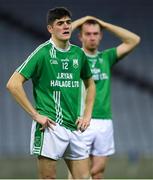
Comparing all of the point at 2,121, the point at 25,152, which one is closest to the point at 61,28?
the point at 25,152

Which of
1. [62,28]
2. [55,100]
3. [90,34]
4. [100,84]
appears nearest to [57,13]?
[62,28]

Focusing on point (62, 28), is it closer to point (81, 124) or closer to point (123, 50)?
point (81, 124)

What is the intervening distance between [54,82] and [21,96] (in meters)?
0.31

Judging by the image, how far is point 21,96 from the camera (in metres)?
5.26

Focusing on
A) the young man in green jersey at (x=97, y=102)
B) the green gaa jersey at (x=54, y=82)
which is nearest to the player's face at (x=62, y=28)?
the green gaa jersey at (x=54, y=82)

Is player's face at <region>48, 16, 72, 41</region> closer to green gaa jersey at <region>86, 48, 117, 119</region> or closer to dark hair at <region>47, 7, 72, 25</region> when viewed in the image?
dark hair at <region>47, 7, 72, 25</region>

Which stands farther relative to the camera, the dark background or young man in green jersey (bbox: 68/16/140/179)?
the dark background

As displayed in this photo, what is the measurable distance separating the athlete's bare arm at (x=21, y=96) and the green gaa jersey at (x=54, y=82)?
8cm

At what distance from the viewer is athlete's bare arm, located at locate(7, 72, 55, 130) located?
5.25 metres

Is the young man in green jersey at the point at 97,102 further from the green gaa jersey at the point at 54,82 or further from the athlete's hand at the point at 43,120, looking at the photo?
the athlete's hand at the point at 43,120

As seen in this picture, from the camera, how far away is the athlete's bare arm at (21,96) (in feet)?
17.2

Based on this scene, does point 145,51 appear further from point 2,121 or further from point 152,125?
point 2,121

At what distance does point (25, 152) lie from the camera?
11.4 m

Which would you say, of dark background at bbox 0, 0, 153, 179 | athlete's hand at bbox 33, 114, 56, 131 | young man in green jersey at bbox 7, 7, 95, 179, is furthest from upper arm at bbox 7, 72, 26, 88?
dark background at bbox 0, 0, 153, 179
